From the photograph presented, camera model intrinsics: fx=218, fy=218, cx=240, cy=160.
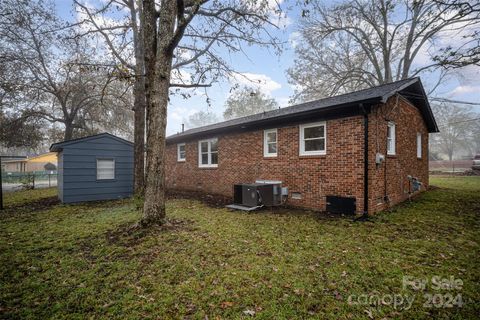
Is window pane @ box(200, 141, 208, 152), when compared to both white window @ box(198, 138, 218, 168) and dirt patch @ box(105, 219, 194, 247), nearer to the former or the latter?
white window @ box(198, 138, 218, 168)

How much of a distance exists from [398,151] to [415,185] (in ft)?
6.67

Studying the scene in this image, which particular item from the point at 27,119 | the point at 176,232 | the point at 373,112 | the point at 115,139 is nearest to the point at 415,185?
the point at 373,112

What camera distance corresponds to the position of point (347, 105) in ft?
21.5

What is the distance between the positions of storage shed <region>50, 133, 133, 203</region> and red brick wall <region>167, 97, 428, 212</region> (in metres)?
4.47

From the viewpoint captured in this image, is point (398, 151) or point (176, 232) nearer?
point (176, 232)

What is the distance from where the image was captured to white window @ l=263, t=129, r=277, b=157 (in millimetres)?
9273

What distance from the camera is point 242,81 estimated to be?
905cm

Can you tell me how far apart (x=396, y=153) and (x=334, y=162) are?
3.04m

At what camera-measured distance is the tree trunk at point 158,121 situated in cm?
568

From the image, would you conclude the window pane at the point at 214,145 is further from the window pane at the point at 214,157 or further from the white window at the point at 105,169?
the white window at the point at 105,169

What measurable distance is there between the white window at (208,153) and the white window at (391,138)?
7.96 m

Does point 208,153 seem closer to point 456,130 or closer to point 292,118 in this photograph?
point 292,118

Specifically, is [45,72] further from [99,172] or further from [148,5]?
[148,5]

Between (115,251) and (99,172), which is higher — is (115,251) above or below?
below
